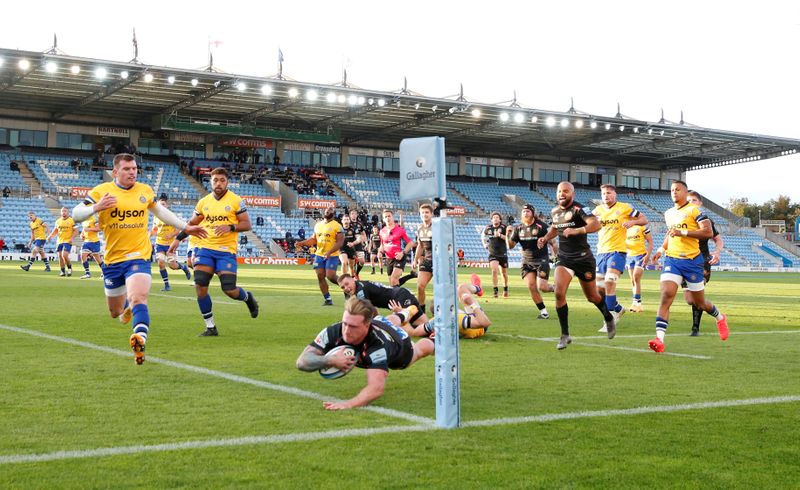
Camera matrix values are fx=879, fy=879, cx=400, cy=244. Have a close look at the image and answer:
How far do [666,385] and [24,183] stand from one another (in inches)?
1995

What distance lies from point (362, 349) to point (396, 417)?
2.95ft

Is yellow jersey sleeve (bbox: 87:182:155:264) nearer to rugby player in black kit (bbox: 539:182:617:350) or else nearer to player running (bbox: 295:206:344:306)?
rugby player in black kit (bbox: 539:182:617:350)

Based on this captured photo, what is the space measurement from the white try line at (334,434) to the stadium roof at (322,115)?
41763 mm

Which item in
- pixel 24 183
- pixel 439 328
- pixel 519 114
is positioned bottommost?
pixel 439 328

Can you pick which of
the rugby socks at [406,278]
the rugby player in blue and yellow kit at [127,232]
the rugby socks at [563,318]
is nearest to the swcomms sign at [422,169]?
the rugby player in blue and yellow kit at [127,232]

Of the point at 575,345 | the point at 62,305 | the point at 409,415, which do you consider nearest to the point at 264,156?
the point at 62,305

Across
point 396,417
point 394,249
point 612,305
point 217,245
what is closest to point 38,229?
point 394,249

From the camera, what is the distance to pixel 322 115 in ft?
189

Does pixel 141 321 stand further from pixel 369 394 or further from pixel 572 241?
pixel 572 241

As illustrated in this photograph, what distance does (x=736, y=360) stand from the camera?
32.0 feet

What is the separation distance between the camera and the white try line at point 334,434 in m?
4.91

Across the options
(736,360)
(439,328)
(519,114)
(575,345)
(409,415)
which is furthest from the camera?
(519,114)

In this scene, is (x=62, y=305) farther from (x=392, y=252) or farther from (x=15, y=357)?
(x=15, y=357)

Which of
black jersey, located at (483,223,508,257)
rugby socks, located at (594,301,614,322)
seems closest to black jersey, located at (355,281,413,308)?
rugby socks, located at (594,301,614,322)
